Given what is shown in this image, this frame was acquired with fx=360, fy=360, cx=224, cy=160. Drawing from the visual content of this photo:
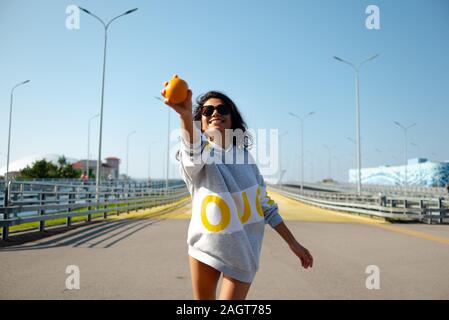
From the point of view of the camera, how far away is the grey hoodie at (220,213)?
1713 millimetres

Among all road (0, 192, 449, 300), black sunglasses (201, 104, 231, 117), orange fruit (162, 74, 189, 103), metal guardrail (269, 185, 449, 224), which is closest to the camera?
orange fruit (162, 74, 189, 103)

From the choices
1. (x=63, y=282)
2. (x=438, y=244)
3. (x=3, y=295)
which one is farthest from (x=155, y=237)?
(x=438, y=244)

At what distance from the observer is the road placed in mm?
4211

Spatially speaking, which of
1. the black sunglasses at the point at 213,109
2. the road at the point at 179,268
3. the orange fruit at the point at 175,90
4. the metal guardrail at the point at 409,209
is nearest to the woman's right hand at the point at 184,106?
the orange fruit at the point at 175,90

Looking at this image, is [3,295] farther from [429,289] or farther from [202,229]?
[429,289]

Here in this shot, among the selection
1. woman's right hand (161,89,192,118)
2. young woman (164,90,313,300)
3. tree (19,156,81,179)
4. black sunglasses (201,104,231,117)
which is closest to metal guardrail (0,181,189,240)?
black sunglasses (201,104,231,117)

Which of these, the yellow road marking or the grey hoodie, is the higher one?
the grey hoodie

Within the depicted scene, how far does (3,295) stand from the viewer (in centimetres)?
391

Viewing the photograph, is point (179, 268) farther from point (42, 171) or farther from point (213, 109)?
point (42, 171)

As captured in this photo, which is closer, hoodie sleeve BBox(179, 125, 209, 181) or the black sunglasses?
hoodie sleeve BBox(179, 125, 209, 181)

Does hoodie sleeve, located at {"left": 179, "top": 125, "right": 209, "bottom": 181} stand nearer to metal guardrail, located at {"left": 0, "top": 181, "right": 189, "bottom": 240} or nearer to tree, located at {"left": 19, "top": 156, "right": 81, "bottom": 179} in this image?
metal guardrail, located at {"left": 0, "top": 181, "right": 189, "bottom": 240}

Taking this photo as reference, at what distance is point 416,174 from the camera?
336 ft

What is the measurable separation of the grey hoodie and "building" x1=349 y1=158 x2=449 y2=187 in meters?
82.5

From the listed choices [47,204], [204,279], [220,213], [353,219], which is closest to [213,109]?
[220,213]
